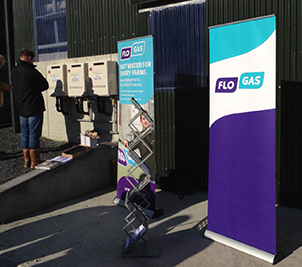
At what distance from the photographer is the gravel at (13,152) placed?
6830 millimetres

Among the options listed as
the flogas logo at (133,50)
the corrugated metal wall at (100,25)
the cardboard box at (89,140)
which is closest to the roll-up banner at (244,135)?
the flogas logo at (133,50)

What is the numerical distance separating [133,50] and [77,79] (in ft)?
9.07

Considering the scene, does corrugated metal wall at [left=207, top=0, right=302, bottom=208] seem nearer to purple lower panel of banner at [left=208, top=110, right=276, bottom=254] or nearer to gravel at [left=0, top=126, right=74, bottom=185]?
purple lower panel of banner at [left=208, top=110, right=276, bottom=254]

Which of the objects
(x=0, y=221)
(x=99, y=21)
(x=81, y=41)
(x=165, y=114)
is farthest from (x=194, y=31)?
(x=0, y=221)

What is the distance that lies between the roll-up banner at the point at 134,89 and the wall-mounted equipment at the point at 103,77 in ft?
5.26

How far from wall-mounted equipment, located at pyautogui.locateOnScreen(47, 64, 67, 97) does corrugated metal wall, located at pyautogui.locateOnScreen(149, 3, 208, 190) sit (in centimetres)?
230

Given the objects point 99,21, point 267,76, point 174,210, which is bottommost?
point 174,210

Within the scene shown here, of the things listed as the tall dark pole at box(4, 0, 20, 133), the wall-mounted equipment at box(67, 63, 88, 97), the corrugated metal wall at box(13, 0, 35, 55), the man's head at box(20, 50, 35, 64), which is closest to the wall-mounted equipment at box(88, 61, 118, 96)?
the wall-mounted equipment at box(67, 63, 88, 97)

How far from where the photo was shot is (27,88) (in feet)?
22.7

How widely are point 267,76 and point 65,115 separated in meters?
6.19

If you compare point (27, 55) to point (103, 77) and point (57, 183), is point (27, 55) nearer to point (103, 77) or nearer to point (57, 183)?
point (103, 77)

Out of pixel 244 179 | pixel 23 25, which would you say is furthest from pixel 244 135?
pixel 23 25

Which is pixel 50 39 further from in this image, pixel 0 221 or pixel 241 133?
pixel 241 133

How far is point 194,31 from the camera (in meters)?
6.88
